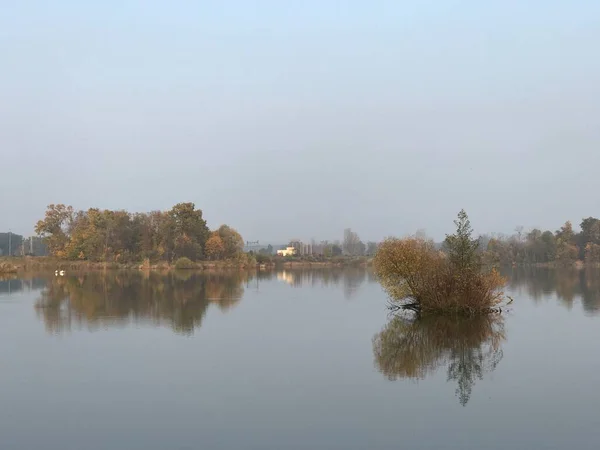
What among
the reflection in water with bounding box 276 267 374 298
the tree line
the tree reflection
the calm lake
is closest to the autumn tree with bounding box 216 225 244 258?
the tree line

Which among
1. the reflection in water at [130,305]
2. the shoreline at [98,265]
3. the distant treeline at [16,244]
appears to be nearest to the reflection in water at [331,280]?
the reflection in water at [130,305]

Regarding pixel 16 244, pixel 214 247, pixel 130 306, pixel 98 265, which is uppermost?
pixel 16 244

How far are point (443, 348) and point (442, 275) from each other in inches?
271

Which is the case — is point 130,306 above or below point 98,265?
below

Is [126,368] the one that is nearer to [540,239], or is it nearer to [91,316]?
[91,316]

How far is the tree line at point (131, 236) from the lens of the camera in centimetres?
8038

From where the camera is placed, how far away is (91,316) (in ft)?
78.8

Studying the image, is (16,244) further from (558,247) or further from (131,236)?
(558,247)

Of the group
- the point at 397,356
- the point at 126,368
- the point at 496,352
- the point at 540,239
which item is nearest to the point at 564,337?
the point at 496,352

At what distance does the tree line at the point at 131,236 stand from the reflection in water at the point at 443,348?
2433 inches

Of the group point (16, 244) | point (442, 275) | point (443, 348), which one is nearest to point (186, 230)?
point (16, 244)

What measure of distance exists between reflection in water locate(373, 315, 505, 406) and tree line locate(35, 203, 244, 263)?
61806mm

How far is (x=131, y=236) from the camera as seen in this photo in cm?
8300

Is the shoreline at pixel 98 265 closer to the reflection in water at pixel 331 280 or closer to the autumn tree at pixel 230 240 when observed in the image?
the autumn tree at pixel 230 240
